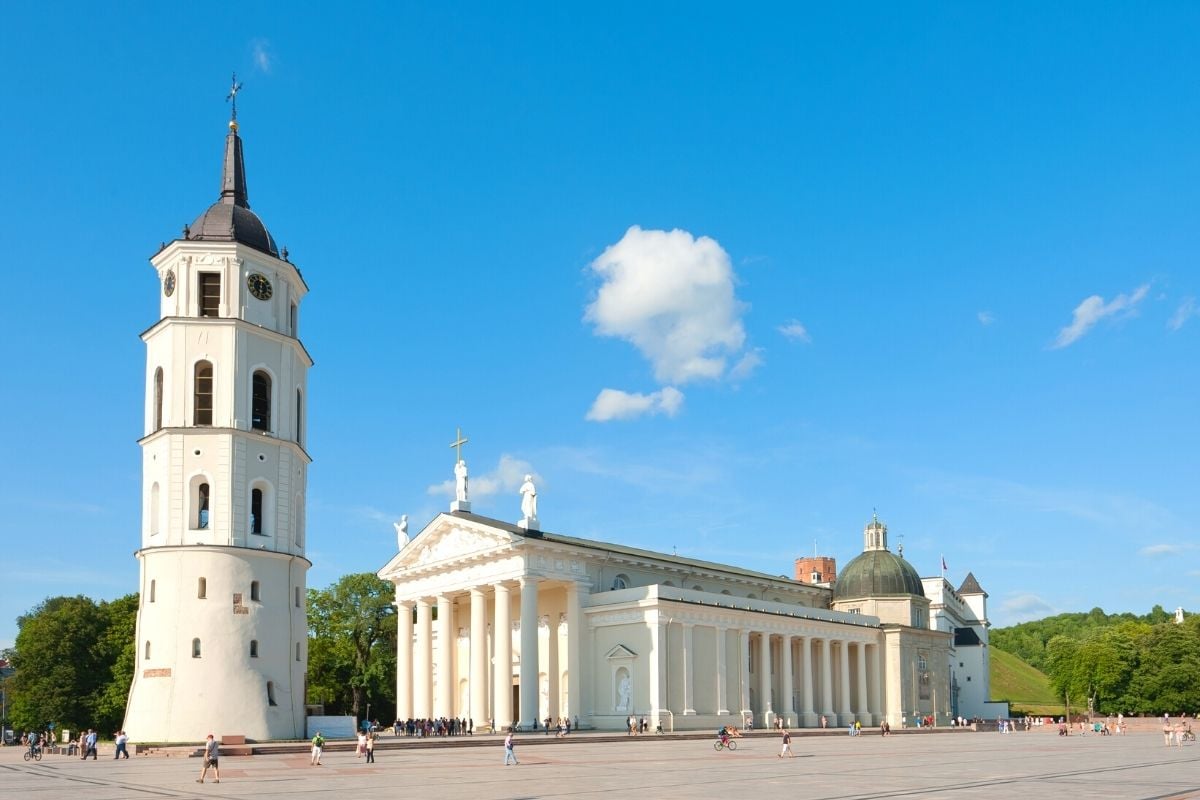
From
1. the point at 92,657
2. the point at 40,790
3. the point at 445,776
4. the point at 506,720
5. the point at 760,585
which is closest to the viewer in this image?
the point at 40,790

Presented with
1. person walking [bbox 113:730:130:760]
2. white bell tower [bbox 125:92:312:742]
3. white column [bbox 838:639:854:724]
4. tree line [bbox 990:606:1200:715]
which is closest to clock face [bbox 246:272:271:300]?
white bell tower [bbox 125:92:312:742]

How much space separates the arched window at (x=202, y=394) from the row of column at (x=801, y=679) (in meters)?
27.9

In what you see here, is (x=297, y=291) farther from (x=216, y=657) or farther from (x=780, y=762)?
(x=780, y=762)

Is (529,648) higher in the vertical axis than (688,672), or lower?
higher

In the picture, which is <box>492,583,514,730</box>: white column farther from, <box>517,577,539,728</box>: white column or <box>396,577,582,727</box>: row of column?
<box>517,577,539,728</box>: white column

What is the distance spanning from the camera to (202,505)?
45250 millimetres

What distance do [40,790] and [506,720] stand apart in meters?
37.5

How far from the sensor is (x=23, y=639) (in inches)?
3061

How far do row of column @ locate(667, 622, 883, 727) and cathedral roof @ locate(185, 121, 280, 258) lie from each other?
3042cm

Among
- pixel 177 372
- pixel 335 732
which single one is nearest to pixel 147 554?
pixel 177 372

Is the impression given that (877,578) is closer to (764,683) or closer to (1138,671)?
(764,683)

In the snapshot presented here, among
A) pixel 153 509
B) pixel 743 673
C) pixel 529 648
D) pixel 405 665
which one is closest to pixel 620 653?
pixel 529 648

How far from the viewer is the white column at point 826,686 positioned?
77.1m

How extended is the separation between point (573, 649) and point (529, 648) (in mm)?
3537
